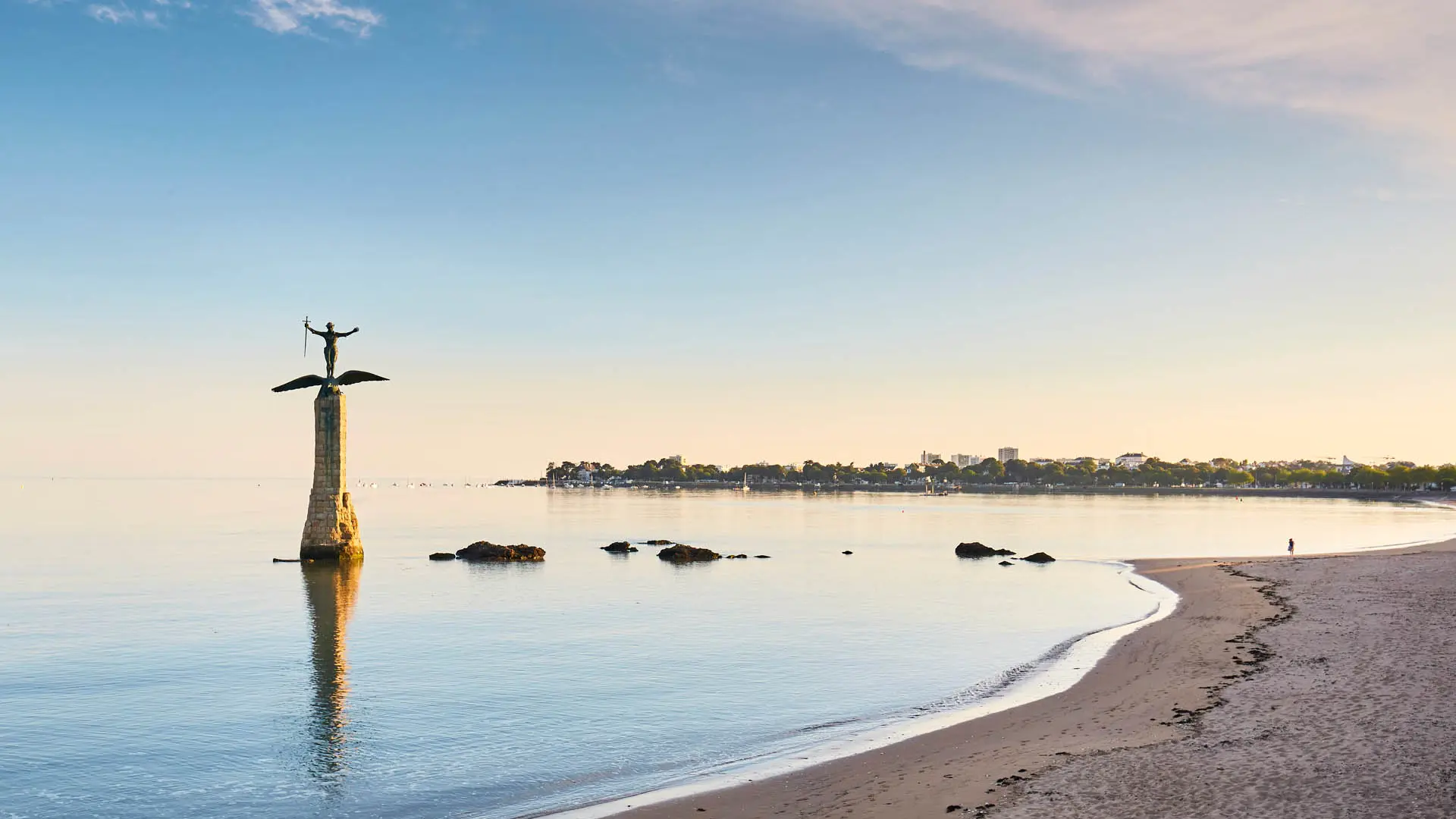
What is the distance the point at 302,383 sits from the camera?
64.6 m

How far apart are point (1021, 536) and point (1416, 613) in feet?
230

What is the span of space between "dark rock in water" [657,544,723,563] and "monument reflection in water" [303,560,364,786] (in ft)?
68.7

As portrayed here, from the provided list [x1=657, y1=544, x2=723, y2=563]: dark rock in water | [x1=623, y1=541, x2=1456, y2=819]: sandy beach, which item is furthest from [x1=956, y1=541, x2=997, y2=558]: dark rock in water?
[x1=623, y1=541, x2=1456, y2=819]: sandy beach

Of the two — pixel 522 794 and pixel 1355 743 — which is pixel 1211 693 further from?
pixel 522 794

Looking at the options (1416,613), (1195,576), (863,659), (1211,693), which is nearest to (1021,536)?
(1195,576)

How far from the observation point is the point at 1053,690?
25.2 metres

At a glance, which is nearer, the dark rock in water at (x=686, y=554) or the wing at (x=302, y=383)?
the wing at (x=302, y=383)

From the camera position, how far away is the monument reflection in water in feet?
65.3

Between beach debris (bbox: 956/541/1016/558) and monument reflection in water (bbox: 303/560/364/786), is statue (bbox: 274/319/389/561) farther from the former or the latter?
beach debris (bbox: 956/541/1016/558)

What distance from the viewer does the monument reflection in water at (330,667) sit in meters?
19.9

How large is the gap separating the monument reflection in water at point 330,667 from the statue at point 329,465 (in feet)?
8.31

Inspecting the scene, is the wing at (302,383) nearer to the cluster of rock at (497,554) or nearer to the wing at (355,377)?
the wing at (355,377)

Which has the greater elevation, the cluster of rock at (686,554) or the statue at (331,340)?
the statue at (331,340)

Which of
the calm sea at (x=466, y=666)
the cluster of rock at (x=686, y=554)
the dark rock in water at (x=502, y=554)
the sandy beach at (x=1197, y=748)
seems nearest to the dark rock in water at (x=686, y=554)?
the cluster of rock at (x=686, y=554)
